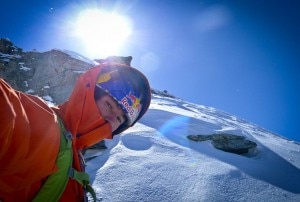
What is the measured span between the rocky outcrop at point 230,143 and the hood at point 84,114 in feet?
15.0

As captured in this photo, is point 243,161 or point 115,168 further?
point 243,161

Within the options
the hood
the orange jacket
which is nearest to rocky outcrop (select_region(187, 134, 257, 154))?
the hood

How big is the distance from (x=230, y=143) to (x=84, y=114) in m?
5.10

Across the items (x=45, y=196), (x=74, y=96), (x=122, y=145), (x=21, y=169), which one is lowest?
(x=122, y=145)

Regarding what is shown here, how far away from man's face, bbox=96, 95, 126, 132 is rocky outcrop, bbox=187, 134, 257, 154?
14.1 feet

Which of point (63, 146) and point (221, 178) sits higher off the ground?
point (63, 146)

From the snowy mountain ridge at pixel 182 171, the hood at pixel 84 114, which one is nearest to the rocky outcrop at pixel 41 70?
the snowy mountain ridge at pixel 182 171

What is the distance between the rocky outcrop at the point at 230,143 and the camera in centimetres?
579

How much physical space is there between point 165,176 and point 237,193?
43.5 inches

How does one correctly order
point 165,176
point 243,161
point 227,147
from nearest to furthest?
point 165,176 < point 243,161 < point 227,147

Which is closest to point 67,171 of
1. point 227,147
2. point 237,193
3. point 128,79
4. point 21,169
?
point 21,169

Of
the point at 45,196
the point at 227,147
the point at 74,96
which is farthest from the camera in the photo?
the point at 227,147

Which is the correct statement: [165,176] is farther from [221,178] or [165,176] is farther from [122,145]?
[122,145]

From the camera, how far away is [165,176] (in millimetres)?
3564
